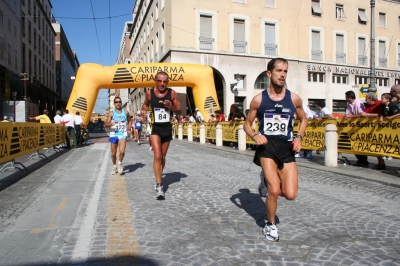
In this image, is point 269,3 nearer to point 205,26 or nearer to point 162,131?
point 205,26

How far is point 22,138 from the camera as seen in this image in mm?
9039

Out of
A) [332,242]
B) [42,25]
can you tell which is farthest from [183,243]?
[42,25]

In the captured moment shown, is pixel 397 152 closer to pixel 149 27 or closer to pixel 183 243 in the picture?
pixel 183 243

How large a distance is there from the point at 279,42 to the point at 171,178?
26388 millimetres

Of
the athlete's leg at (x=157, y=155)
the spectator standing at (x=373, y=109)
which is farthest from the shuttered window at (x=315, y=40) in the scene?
the athlete's leg at (x=157, y=155)

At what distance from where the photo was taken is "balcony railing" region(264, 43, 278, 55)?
3044 centimetres

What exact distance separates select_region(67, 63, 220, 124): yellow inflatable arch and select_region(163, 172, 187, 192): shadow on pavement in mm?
12713

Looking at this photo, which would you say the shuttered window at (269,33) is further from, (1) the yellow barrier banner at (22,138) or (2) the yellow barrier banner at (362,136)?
(2) the yellow barrier banner at (362,136)

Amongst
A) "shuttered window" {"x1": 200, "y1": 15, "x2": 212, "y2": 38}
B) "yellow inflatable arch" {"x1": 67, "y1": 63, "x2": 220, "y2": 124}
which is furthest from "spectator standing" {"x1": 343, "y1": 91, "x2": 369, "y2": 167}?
"shuttered window" {"x1": 200, "y1": 15, "x2": 212, "y2": 38}

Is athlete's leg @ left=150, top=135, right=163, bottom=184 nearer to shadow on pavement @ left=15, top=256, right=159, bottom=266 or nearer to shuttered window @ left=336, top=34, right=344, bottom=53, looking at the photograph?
shadow on pavement @ left=15, top=256, right=159, bottom=266

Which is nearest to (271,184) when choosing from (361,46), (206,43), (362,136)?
(362,136)

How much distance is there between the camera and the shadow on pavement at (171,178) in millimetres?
6422

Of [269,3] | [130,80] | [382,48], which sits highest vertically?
[269,3]

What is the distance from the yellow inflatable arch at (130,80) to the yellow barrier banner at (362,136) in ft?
38.7
